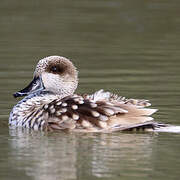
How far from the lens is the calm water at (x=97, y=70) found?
953 centimetres

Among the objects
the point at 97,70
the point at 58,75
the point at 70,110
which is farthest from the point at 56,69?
the point at 97,70

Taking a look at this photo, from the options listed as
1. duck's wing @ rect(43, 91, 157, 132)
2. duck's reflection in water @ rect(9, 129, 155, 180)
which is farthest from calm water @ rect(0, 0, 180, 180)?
duck's wing @ rect(43, 91, 157, 132)

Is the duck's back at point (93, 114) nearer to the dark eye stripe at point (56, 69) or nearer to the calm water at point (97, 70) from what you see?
the calm water at point (97, 70)

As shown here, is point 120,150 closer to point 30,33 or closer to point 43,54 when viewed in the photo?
point 43,54

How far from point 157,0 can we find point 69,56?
6.82 metres

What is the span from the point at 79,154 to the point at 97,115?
3.50 ft

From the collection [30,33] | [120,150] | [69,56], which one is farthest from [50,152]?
[30,33]

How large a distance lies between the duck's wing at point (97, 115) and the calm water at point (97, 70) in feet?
0.42

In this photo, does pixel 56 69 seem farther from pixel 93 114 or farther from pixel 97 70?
pixel 97 70

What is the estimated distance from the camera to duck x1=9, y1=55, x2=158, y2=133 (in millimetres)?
10969

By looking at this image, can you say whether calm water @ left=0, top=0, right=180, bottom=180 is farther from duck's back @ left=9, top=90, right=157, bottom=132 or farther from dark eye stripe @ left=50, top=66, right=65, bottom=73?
dark eye stripe @ left=50, top=66, right=65, bottom=73

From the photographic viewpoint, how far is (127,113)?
1100 cm

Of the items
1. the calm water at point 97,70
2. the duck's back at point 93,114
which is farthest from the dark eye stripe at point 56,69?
the calm water at point 97,70

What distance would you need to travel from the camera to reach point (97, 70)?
15602 millimetres
